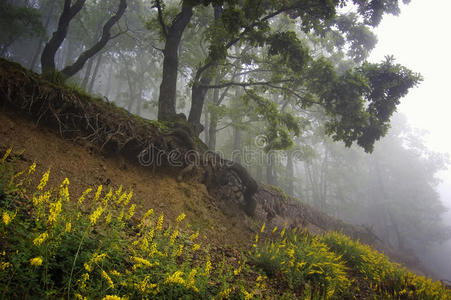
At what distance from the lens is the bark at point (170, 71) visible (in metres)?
7.75

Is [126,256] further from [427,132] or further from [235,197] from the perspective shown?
[427,132]

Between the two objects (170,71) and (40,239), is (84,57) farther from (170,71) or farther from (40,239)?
Result: (40,239)

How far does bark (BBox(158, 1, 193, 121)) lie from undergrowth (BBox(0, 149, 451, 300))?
388cm

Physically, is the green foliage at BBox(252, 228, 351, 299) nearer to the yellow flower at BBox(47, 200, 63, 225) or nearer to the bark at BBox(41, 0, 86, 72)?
the yellow flower at BBox(47, 200, 63, 225)

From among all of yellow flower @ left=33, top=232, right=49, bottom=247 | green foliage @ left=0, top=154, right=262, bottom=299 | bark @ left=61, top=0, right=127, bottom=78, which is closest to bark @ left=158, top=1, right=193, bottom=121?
bark @ left=61, top=0, right=127, bottom=78

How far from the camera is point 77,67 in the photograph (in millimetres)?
8375

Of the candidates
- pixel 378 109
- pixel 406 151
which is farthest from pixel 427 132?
pixel 378 109

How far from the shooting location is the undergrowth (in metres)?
1.82

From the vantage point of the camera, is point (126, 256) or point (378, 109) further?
point (378, 109)

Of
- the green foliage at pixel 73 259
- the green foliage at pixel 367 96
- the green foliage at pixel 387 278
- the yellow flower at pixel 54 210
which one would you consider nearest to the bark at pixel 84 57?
the green foliage at pixel 73 259

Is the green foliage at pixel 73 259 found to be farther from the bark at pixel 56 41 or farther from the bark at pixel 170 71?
the bark at pixel 56 41

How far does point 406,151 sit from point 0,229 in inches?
1787

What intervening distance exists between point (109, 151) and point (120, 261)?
11.9 ft

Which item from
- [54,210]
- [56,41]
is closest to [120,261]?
[54,210]
